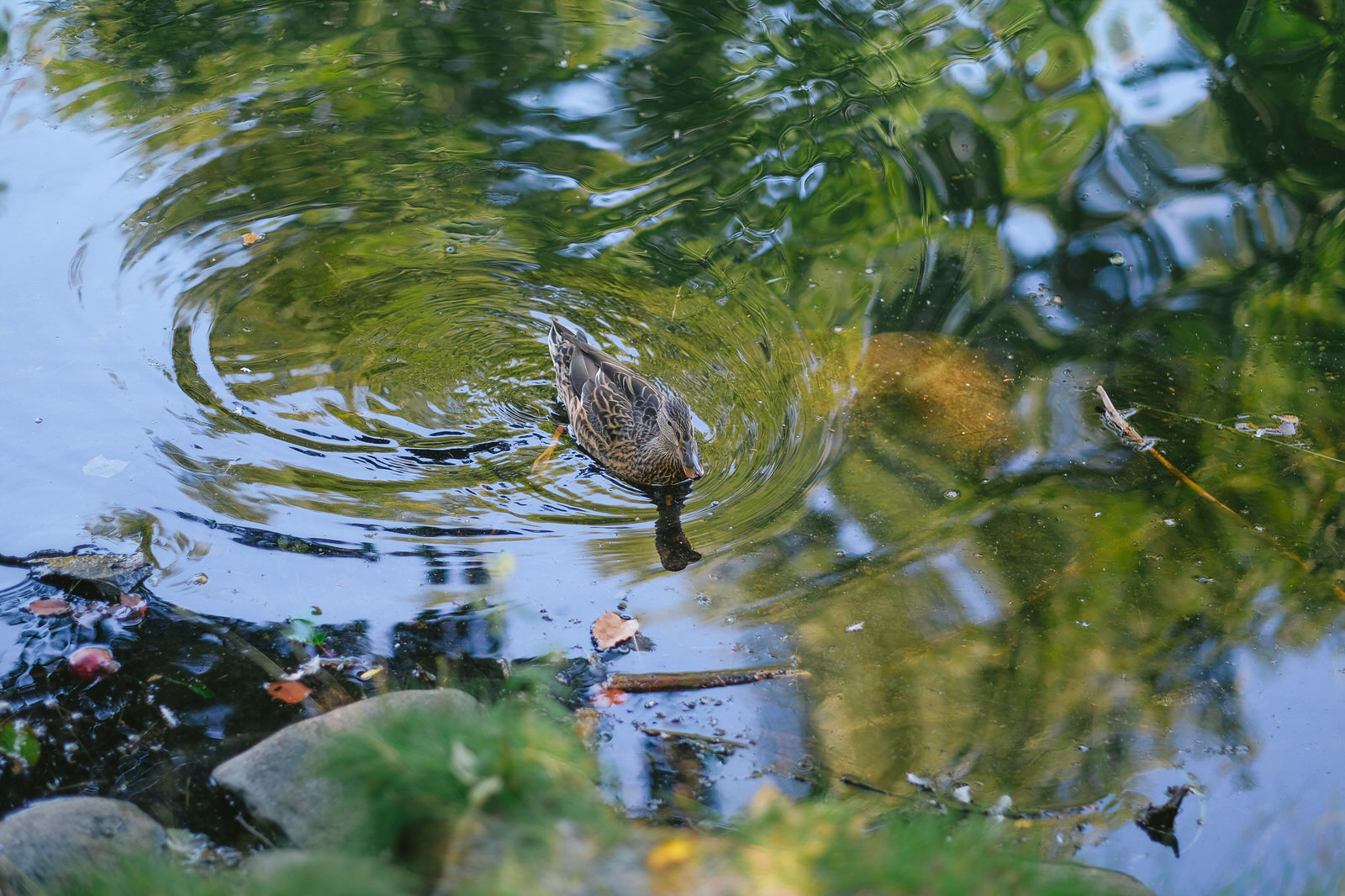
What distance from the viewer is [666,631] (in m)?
5.12

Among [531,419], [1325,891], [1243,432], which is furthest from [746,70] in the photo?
[1325,891]

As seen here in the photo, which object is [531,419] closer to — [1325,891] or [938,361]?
[938,361]

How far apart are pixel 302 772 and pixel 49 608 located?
1.93 meters

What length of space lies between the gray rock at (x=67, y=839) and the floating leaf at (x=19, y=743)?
1.06ft

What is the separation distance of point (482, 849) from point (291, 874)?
51cm

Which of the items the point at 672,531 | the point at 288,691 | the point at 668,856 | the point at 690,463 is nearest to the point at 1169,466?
the point at 690,463

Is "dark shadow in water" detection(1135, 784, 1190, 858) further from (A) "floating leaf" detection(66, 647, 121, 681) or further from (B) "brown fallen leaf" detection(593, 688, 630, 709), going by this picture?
(A) "floating leaf" detection(66, 647, 121, 681)

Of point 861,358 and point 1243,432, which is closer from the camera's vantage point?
point 1243,432

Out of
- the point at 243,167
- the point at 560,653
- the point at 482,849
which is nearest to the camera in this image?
the point at 482,849

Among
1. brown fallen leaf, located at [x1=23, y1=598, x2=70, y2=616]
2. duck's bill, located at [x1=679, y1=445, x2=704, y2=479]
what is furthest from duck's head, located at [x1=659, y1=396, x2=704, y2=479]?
brown fallen leaf, located at [x1=23, y1=598, x2=70, y2=616]

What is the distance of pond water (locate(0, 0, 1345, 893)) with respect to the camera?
488 centimetres

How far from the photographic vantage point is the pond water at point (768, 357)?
4875 mm

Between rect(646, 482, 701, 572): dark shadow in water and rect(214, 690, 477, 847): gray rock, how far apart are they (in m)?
1.75

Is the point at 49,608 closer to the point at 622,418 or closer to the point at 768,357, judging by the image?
the point at 622,418
